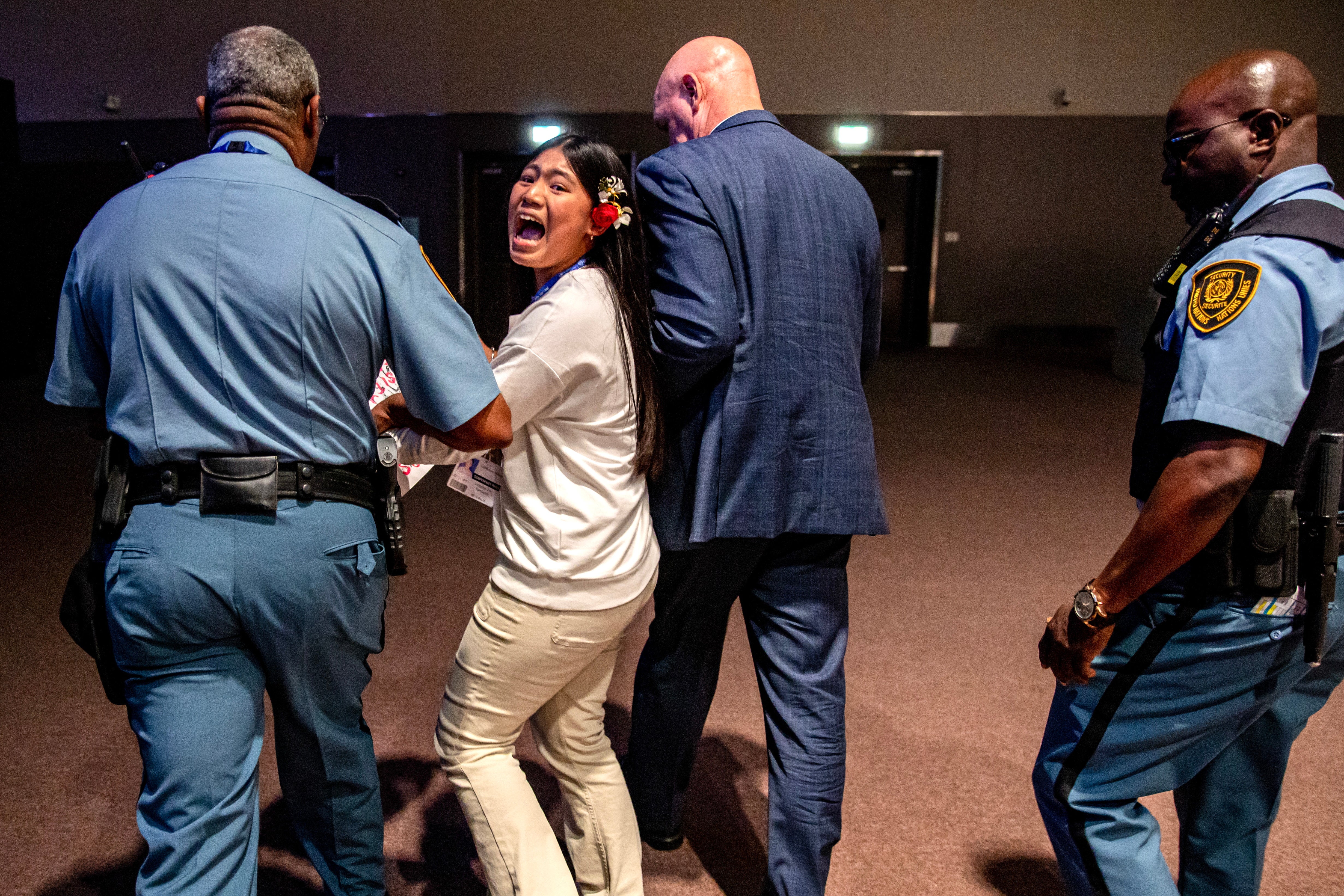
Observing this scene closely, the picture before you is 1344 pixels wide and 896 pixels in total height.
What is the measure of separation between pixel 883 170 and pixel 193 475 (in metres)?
11.0

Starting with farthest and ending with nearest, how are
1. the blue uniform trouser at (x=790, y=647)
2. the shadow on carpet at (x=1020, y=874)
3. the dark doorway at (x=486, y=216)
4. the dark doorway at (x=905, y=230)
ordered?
the dark doorway at (x=905, y=230), the dark doorway at (x=486, y=216), the shadow on carpet at (x=1020, y=874), the blue uniform trouser at (x=790, y=647)

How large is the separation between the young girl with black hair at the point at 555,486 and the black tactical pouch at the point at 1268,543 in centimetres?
86

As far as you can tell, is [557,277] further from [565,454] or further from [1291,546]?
[1291,546]

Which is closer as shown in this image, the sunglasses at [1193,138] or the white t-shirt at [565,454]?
the sunglasses at [1193,138]

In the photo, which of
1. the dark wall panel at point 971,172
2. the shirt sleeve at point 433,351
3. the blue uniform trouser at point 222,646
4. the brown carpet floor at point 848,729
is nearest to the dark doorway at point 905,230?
the dark wall panel at point 971,172

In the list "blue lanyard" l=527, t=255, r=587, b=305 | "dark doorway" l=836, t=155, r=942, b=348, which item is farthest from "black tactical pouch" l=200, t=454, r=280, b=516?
"dark doorway" l=836, t=155, r=942, b=348

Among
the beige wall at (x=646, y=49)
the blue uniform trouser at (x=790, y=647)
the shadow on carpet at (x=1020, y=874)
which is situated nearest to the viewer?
the blue uniform trouser at (x=790, y=647)

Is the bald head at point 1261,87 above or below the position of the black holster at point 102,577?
above

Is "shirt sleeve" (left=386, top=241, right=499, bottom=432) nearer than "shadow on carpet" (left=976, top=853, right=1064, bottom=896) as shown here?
Yes

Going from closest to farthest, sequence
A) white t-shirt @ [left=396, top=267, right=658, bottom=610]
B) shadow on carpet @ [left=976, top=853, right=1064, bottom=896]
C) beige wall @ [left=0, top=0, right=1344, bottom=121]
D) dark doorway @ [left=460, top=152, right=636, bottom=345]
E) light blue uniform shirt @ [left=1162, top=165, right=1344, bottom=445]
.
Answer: light blue uniform shirt @ [left=1162, top=165, right=1344, bottom=445], white t-shirt @ [left=396, top=267, right=658, bottom=610], shadow on carpet @ [left=976, top=853, right=1064, bottom=896], beige wall @ [left=0, top=0, right=1344, bottom=121], dark doorway @ [left=460, top=152, right=636, bottom=345]

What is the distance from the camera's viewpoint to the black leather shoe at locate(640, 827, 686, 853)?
80.6 inches

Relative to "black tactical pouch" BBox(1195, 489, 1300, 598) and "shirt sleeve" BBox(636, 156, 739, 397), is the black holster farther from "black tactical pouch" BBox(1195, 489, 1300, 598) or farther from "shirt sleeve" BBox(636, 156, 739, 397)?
"black tactical pouch" BBox(1195, 489, 1300, 598)

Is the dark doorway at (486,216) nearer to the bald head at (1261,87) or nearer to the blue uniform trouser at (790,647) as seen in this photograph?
the blue uniform trouser at (790,647)

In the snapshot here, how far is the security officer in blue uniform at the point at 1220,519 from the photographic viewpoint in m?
1.21
